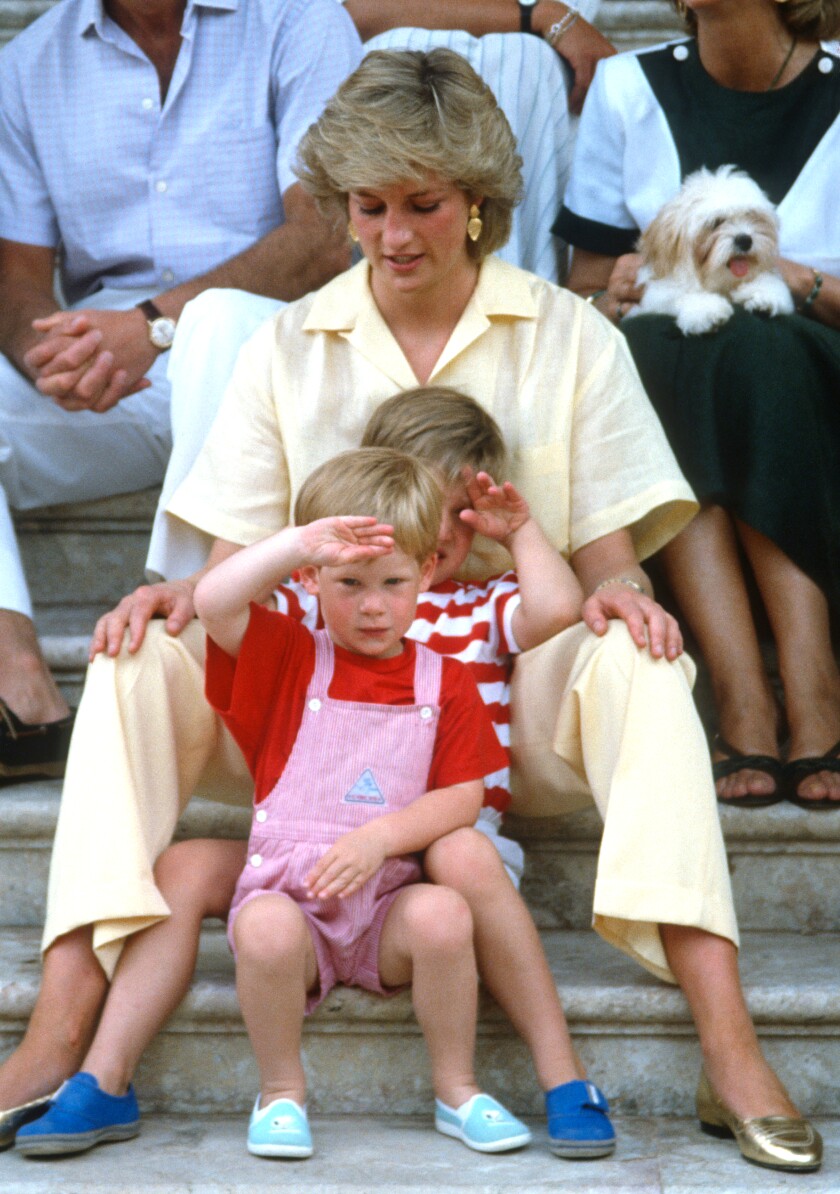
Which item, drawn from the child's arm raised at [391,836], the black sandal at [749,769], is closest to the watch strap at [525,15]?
the black sandal at [749,769]

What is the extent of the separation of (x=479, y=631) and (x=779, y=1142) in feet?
2.40

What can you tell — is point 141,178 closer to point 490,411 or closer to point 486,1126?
point 490,411

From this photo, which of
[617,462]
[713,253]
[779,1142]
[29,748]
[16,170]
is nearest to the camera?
[779,1142]

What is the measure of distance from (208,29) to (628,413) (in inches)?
45.4

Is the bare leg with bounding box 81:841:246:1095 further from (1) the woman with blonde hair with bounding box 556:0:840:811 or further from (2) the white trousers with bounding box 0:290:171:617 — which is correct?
(2) the white trousers with bounding box 0:290:171:617

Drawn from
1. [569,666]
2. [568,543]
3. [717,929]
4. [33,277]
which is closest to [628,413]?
[568,543]

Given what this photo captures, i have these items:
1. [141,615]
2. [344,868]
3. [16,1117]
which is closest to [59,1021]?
[16,1117]

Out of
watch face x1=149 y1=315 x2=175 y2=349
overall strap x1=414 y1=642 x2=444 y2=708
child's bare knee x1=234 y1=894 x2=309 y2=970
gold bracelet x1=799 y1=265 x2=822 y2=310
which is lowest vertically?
child's bare knee x1=234 y1=894 x2=309 y2=970

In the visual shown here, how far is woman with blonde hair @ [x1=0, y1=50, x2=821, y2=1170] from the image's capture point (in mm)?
1872

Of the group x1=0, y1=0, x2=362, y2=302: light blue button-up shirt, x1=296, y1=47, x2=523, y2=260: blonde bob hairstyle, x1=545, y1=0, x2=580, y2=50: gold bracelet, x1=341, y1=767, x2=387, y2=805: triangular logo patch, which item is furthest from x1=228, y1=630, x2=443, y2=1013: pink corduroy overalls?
x1=545, y1=0, x2=580, y2=50: gold bracelet

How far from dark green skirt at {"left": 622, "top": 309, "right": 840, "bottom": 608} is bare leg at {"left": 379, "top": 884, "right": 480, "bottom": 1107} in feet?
2.89

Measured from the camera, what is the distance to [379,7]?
317 cm

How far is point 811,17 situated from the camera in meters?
2.77

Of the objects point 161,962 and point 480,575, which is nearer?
point 161,962
